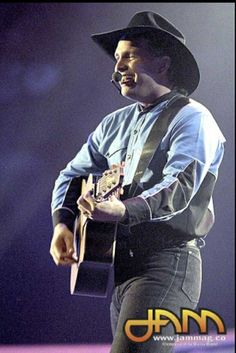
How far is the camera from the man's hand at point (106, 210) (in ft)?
6.05

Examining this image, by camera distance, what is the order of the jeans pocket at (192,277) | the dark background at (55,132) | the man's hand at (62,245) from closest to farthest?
the jeans pocket at (192,277), the man's hand at (62,245), the dark background at (55,132)

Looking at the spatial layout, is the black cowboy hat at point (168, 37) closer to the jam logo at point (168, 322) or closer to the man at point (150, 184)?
the man at point (150, 184)

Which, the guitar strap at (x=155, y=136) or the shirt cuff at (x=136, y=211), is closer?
the shirt cuff at (x=136, y=211)

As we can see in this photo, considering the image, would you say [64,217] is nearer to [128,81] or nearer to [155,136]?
[155,136]

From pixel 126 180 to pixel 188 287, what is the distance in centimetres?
46

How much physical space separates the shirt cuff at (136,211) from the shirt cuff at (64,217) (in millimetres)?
420

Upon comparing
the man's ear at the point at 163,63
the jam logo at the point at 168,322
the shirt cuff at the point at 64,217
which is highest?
the man's ear at the point at 163,63

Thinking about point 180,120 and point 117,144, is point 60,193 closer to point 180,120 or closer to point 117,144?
point 117,144

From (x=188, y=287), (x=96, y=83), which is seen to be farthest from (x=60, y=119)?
(x=188, y=287)

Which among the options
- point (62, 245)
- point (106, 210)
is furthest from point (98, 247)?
point (62, 245)

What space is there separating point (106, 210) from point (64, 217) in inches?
19.6

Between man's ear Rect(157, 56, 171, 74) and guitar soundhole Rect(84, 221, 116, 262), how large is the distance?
0.72 metres

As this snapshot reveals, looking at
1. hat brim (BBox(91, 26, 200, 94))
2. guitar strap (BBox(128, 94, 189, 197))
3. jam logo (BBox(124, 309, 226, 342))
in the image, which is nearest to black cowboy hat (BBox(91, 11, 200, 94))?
hat brim (BBox(91, 26, 200, 94))

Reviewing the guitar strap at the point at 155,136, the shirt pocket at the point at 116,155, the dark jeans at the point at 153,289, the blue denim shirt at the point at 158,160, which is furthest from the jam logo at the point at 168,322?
the shirt pocket at the point at 116,155
